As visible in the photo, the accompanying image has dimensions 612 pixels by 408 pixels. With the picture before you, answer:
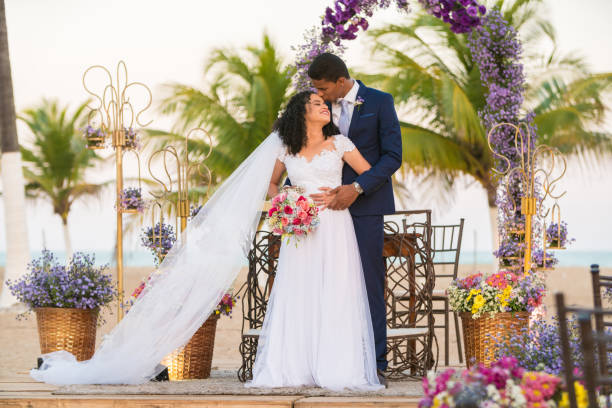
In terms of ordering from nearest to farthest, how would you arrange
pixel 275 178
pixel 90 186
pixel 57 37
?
1. pixel 275 178
2. pixel 57 37
3. pixel 90 186

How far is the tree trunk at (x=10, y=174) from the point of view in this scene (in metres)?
12.4

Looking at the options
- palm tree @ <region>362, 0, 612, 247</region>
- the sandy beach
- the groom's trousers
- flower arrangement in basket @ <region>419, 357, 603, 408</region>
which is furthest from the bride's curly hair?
palm tree @ <region>362, 0, 612, 247</region>

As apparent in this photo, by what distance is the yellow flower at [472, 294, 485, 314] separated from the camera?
5.29 meters

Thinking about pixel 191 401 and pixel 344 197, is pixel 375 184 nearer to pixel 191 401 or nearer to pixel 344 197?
pixel 344 197

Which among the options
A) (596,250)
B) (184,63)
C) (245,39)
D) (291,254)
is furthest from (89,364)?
(596,250)

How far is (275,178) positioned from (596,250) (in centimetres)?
4603

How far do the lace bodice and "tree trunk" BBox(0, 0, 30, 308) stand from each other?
8898 mm

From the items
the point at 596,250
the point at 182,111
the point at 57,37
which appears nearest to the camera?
the point at 182,111

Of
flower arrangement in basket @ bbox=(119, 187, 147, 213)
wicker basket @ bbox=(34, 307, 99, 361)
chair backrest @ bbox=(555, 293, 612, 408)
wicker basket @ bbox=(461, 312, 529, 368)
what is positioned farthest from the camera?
flower arrangement in basket @ bbox=(119, 187, 147, 213)

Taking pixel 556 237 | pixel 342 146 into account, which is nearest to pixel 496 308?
pixel 342 146

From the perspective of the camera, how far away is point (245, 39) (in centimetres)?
1791

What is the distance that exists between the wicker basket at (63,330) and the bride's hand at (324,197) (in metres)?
2.43

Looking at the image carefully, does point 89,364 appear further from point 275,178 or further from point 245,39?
point 245,39

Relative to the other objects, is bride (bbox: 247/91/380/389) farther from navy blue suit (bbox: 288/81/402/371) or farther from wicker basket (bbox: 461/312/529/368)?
wicker basket (bbox: 461/312/529/368)
